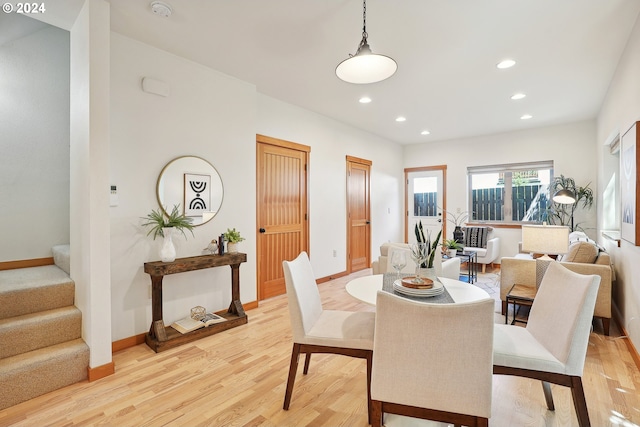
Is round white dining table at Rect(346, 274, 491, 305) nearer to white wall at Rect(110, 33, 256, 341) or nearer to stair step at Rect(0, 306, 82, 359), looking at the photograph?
white wall at Rect(110, 33, 256, 341)

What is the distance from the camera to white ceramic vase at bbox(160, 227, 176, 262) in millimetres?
2744

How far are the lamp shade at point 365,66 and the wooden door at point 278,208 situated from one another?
2.12m

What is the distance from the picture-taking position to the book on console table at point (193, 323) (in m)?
2.86

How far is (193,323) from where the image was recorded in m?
2.96

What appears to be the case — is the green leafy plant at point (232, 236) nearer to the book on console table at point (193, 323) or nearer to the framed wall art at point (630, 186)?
the book on console table at point (193, 323)

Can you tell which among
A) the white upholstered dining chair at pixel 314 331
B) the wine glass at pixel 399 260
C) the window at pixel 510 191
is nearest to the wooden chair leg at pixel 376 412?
the white upholstered dining chair at pixel 314 331

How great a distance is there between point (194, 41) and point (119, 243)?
1851 mm

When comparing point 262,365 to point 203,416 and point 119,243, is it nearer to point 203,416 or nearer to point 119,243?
point 203,416

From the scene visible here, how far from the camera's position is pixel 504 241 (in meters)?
6.21

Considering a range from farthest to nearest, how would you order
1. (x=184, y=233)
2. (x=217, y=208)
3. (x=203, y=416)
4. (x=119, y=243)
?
(x=217, y=208)
(x=184, y=233)
(x=119, y=243)
(x=203, y=416)

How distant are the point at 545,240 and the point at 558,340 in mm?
1797

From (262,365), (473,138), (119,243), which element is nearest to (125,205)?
(119,243)

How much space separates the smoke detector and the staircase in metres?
2.22

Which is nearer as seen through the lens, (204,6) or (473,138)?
(204,6)
